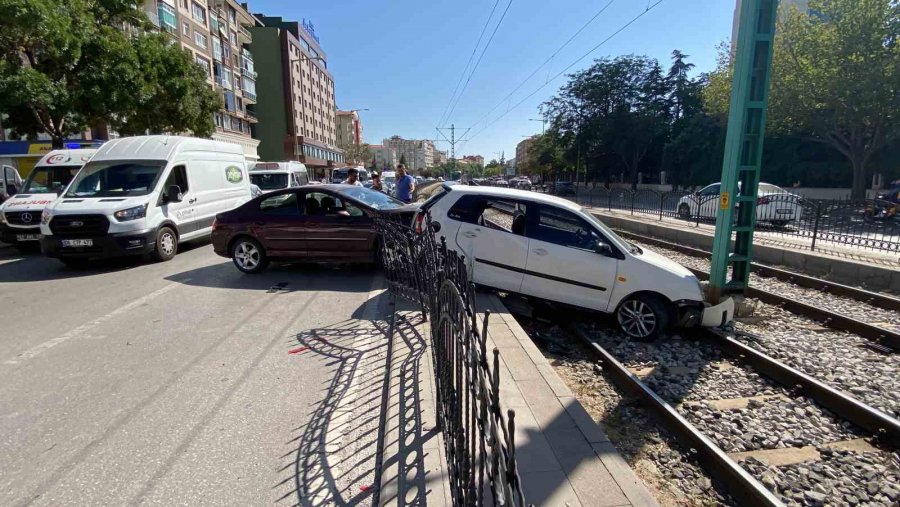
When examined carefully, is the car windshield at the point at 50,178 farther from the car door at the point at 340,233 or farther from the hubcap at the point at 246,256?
the car door at the point at 340,233

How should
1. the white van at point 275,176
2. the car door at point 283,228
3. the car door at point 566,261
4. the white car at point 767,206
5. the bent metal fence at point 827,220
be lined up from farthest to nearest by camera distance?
the white van at point 275,176, the white car at point 767,206, the bent metal fence at point 827,220, the car door at point 283,228, the car door at point 566,261

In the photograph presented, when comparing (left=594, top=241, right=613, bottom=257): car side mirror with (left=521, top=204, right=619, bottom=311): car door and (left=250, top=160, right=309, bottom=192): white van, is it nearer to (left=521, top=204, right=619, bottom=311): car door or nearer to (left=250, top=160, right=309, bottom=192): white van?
(left=521, top=204, right=619, bottom=311): car door

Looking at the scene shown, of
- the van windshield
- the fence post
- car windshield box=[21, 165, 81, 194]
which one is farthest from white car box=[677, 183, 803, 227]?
car windshield box=[21, 165, 81, 194]

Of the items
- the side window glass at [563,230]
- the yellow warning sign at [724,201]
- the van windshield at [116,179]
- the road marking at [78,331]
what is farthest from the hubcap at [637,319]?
the van windshield at [116,179]

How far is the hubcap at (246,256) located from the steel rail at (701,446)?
625 cm

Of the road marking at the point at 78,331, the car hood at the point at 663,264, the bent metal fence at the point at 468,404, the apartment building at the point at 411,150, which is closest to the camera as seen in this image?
the bent metal fence at the point at 468,404

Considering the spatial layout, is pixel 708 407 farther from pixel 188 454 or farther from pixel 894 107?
pixel 894 107

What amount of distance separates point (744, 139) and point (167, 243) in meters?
10.4

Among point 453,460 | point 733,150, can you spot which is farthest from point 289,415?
point 733,150

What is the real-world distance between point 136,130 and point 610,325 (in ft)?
69.1

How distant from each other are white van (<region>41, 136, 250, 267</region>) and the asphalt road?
1582mm

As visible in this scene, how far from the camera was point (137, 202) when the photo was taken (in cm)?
870

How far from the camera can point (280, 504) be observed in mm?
2496

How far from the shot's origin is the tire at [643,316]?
5.49m
